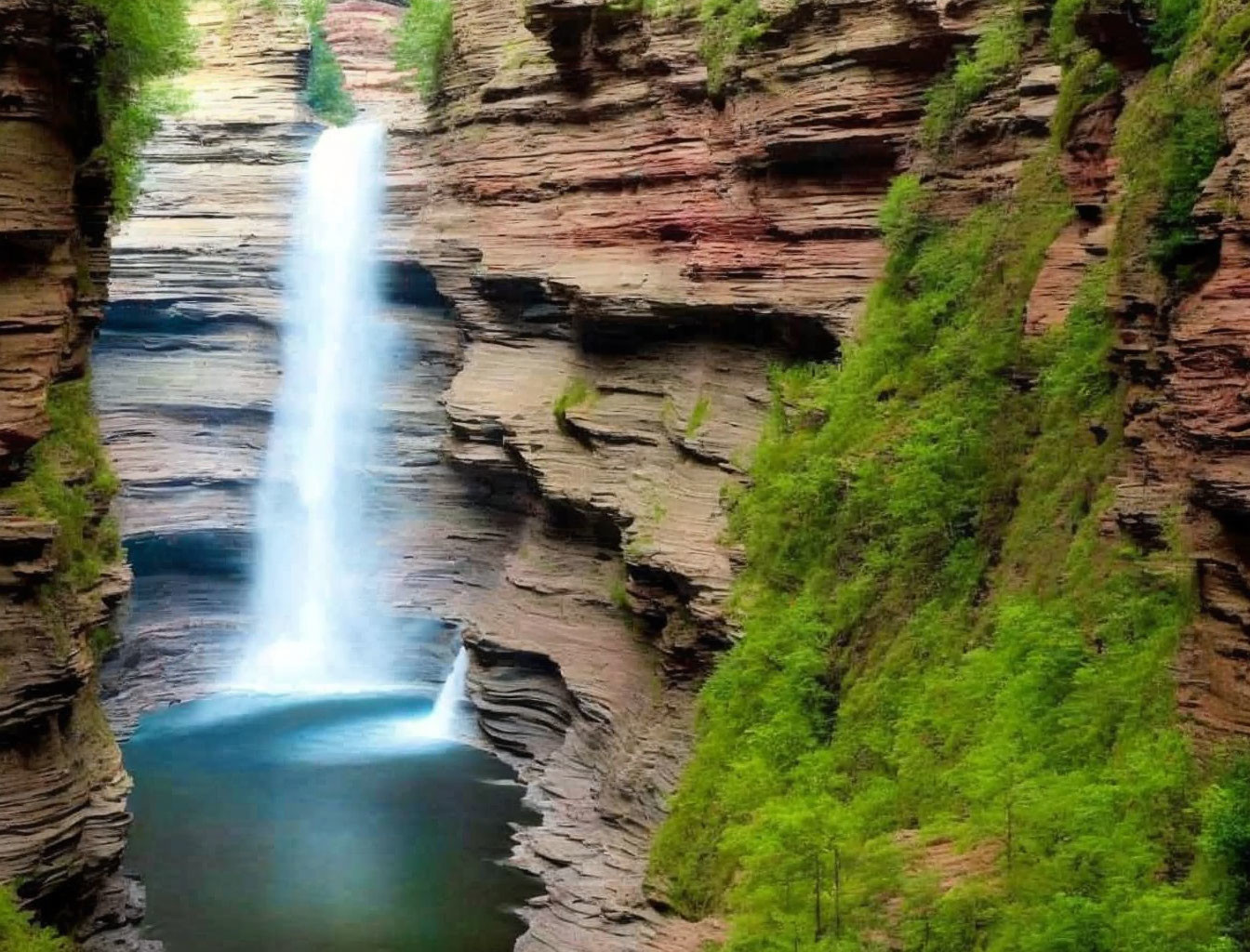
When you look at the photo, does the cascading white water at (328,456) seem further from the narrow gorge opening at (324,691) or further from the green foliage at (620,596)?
the green foliage at (620,596)

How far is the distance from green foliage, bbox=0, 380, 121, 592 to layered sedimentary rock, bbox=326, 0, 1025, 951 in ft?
28.8

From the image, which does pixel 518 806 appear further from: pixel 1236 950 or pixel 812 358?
pixel 1236 950

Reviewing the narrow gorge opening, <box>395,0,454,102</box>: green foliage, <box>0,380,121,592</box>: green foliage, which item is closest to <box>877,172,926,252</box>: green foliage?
the narrow gorge opening

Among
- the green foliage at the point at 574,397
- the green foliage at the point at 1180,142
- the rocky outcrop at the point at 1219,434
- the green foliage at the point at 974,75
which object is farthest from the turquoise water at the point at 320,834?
the green foliage at the point at 974,75

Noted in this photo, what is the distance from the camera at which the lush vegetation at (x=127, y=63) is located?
21.8 metres

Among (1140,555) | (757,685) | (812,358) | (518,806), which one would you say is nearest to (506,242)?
(812,358)

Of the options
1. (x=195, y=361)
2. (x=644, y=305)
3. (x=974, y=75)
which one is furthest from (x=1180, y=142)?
(x=195, y=361)

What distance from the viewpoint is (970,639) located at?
55.3 ft

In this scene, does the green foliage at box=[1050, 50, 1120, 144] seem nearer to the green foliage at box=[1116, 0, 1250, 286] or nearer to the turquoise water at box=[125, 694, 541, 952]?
the green foliage at box=[1116, 0, 1250, 286]

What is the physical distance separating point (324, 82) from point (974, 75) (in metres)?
34.7

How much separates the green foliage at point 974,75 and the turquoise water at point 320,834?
15.0m

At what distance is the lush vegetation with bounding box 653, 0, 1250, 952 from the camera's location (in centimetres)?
1137

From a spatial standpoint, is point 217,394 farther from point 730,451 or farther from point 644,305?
point 730,451

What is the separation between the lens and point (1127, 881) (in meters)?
10.7
